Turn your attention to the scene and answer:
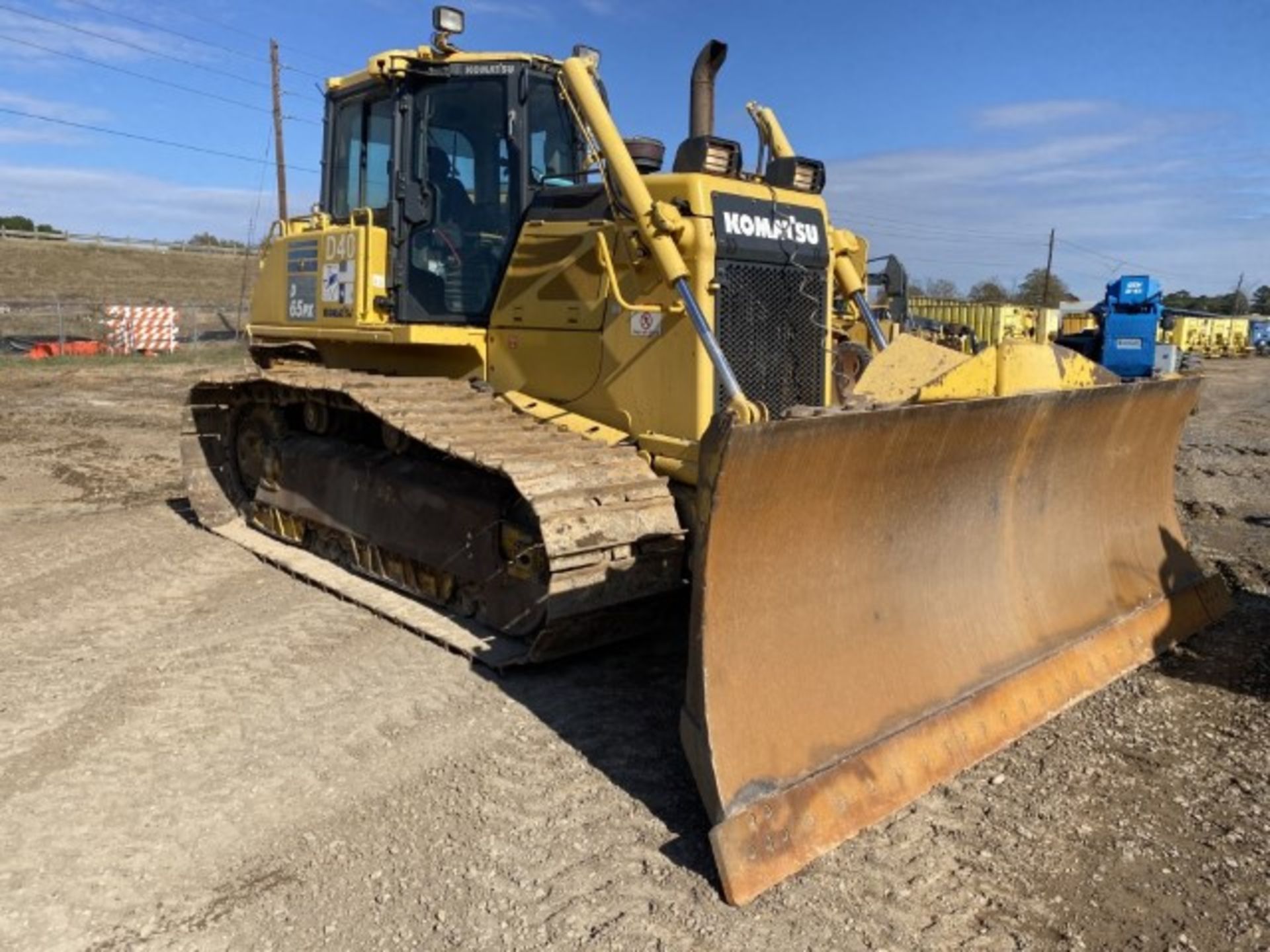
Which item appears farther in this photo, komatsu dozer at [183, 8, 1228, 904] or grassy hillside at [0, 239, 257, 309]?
grassy hillside at [0, 239, 257, 309]

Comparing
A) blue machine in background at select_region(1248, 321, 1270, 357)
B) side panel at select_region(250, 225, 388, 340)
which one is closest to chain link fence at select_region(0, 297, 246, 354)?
side panel at select_region(250, 225, 388, 340)

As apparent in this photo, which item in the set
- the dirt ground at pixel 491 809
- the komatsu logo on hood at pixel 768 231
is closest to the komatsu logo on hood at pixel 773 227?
the komatsu logo on hood at pixel 768 231

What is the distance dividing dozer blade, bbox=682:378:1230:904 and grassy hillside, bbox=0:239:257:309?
31176 mm

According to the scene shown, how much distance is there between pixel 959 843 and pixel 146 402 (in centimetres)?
1576

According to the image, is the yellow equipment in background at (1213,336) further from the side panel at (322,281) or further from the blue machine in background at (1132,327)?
the side panel at (322,281)

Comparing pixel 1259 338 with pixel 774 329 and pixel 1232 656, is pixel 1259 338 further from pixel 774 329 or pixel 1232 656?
pixel 774 329

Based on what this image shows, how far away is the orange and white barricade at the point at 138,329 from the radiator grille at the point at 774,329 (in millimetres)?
23309

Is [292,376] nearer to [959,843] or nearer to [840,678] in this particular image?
[840,678]

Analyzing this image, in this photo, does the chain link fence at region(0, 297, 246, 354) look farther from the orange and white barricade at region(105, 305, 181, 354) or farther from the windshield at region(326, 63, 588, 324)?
the windshield at region(326, 63, 588, 324)

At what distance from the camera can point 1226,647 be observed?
17.8ft

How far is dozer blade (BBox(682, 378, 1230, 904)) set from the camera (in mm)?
3461

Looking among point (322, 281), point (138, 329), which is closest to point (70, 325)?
point (138, 329)

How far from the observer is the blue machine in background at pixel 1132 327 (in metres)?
22.8

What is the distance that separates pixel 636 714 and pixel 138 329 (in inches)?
965
